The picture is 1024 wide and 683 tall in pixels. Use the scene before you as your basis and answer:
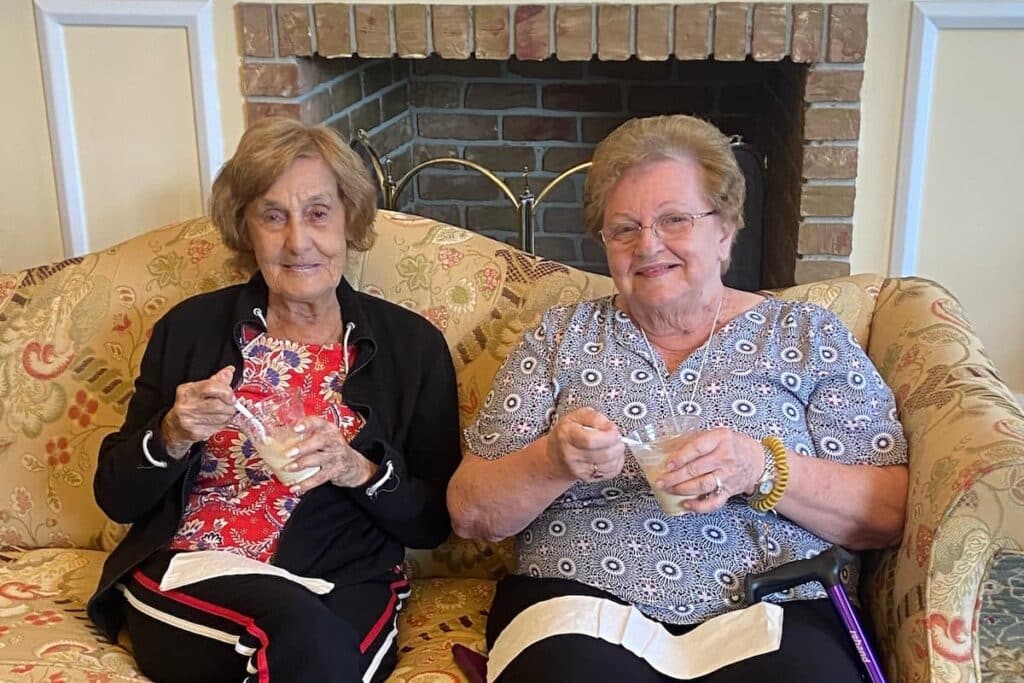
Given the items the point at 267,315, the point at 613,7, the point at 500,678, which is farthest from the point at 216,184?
the point at 613,7

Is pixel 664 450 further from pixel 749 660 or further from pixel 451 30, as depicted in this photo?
pixel 451 30

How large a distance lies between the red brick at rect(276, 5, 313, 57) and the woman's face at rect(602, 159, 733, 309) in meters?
1.30

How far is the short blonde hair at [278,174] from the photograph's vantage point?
5.89 ft

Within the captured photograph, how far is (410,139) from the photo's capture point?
3.55m

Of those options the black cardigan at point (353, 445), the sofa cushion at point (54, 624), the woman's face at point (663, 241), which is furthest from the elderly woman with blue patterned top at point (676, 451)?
the sofa cushion at point (54, 624)

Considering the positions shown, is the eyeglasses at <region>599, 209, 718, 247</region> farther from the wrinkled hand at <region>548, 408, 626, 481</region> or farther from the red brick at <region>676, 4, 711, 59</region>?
the red brick at <region>676, 4, 711, 59</region>

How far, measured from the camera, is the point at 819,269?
9.13 ft

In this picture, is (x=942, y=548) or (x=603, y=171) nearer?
(x=942, y=548)

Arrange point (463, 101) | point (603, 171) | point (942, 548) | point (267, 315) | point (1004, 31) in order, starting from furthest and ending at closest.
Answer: point (463, 101) < point (1004, 31) < point (267, 315) < point (603, 171) < point (942, 548)

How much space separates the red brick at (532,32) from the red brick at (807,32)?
0.55 m

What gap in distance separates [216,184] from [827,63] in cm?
145

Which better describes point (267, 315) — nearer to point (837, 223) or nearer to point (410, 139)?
point (837, 223)

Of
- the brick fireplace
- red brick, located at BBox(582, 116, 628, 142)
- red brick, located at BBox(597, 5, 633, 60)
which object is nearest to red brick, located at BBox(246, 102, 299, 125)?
the brick fireplace

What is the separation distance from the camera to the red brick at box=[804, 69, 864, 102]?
103 inches
